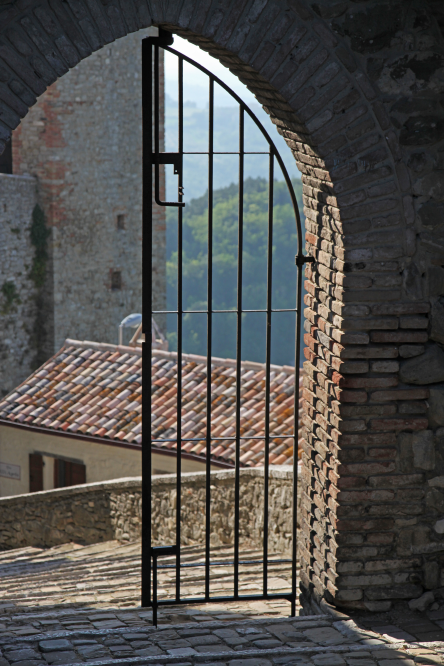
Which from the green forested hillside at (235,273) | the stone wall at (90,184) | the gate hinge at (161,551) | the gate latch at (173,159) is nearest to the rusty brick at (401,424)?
the gate hinge at (161,551)

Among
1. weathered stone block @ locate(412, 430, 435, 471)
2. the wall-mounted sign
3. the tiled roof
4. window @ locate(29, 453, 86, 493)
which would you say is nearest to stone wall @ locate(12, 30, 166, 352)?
the wall-mounted sign

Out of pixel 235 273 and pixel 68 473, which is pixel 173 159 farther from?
pixel 235 273

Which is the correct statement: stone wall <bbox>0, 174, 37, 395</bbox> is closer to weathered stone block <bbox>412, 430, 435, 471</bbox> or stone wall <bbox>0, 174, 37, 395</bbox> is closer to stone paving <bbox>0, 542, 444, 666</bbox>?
stone paving <bbox>0, 542, 444, 666</bbox>

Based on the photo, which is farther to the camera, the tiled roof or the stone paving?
the tiled roof

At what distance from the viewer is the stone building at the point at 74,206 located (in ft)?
64.1

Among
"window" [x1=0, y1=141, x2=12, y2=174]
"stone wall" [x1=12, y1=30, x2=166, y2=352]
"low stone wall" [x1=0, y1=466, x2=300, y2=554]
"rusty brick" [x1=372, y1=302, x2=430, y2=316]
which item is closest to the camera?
"rusty brick" [x1=372, y1=302, x2=430, y2=316]

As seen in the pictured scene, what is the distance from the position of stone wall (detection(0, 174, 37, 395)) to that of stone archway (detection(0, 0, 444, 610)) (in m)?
15.9

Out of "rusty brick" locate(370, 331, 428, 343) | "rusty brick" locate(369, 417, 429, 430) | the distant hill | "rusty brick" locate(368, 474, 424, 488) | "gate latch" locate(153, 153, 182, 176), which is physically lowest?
"rusty brick" locate(368, 474, 424, 488)

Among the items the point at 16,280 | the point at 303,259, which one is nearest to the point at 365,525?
the point at 303,259

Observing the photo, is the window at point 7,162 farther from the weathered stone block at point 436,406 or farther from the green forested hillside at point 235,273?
the green forested hillside at point 235,273

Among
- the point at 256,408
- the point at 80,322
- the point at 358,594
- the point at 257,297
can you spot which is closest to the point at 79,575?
the point at 358,594

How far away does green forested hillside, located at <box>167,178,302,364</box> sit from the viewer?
39281mm

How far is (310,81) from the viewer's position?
3654 millimetres

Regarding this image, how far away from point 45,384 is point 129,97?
10.2 metres
